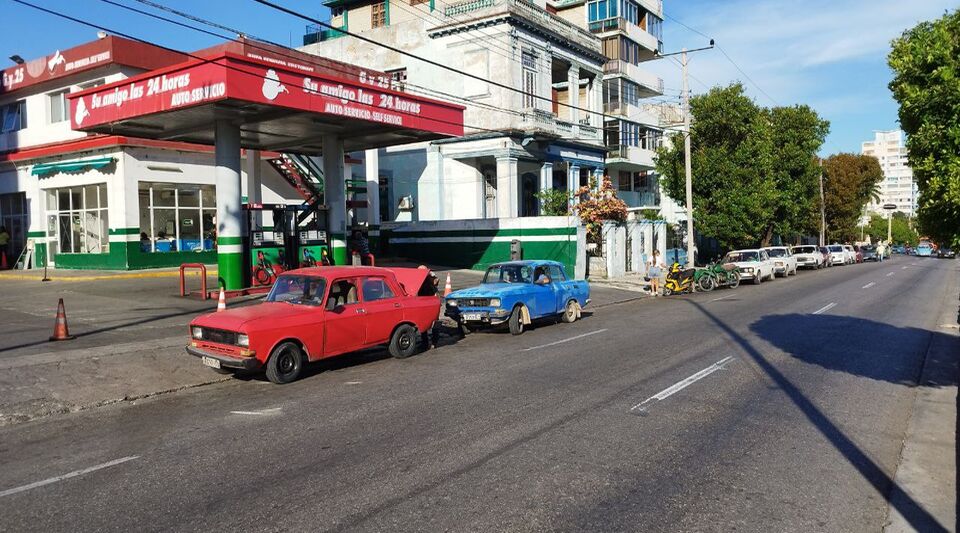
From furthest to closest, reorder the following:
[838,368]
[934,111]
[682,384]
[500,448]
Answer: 1. [838,368]
2. [682,384]
3. [934,111]
4. [500,448]

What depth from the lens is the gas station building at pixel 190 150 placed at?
17.7 metres

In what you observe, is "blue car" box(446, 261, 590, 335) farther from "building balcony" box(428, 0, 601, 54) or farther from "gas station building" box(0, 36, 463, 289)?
"building balcony" box(428, 0, 601, 54)

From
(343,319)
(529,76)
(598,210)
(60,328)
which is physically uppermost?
(529,76)

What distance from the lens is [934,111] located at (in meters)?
6.71

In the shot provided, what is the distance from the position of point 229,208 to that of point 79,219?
1311 cm

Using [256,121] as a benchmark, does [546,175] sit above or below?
below

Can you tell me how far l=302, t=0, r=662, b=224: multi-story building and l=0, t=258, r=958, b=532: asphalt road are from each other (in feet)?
71.3

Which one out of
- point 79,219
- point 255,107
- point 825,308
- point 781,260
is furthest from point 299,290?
point 781,260

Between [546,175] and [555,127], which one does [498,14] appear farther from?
[546,175]

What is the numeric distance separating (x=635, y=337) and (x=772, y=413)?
6.25 meters

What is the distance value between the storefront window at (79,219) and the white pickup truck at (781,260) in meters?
30.7

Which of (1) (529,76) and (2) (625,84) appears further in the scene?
(2) (625,84)

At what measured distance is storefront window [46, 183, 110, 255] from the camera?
87.3 ft

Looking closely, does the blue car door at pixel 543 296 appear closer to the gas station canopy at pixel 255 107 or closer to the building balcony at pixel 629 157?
the gas station canopy at pixel 255 107
